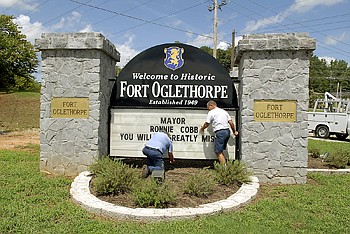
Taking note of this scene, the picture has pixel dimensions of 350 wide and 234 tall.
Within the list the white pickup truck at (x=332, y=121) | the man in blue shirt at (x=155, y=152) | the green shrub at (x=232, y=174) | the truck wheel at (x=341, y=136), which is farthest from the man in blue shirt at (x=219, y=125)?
the truck wheel at (x=341, y=136)

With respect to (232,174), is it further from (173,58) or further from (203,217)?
(173,58)

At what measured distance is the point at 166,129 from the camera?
7.43m

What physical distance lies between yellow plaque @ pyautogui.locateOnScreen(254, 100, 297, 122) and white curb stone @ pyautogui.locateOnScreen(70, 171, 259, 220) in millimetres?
1674

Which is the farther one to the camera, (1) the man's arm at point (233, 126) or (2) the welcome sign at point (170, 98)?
(2) the welcome sign at point (170, 98)

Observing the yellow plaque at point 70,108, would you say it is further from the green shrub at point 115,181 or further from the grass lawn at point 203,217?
the green shrub at point 115,181

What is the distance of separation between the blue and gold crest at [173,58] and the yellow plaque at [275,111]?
1.93 meters

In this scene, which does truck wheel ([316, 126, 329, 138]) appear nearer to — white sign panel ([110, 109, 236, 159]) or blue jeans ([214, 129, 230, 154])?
white sign panel ([110, 109, 236, 159])

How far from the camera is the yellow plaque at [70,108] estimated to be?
704 cm

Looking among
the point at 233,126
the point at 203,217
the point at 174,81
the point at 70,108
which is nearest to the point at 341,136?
the point at 233,126

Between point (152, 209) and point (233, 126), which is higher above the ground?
point (233, 126)

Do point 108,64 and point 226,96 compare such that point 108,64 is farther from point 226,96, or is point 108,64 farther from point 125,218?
point 125,218

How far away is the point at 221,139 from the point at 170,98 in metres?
1.51

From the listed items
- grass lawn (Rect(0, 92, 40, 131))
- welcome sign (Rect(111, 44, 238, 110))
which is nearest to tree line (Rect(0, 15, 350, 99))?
grass lawn (Rect(0, 92, 40, 131))

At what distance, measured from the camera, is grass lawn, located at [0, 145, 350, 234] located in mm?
4191
